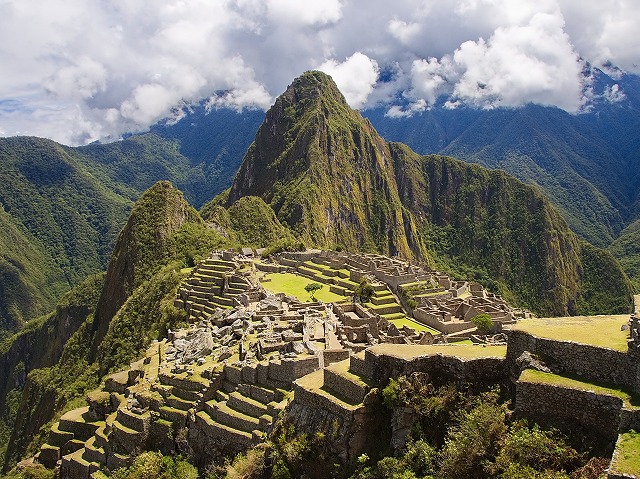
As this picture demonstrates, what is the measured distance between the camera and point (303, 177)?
18100 centimetres

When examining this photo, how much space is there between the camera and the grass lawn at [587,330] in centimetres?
1415

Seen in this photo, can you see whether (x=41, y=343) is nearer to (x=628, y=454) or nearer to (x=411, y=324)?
(x=411, y=324)

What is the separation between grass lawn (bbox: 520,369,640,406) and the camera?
41.6ft

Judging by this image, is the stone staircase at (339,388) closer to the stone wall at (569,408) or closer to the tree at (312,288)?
the stone wall at (569,408)

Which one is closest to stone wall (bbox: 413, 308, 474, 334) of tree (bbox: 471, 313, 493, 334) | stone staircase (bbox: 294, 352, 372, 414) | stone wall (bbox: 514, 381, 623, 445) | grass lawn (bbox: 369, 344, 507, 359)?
tree (bbox: 471, 313, 493, 334)

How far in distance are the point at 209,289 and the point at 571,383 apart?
4949 cm

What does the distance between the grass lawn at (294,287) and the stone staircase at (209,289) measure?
11.9ft

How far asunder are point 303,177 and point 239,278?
121689 mm

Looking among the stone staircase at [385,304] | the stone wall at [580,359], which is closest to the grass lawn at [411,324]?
the stone staircase at [385,304]

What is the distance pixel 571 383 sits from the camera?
44.4 feet

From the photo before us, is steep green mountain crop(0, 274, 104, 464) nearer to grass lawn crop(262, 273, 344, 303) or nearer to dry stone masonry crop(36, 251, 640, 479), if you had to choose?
grass lawn crop(262, 273, 344, 303)

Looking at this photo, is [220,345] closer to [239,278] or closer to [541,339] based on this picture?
[541,339]

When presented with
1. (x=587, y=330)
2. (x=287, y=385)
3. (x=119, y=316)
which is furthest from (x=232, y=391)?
(x=119, y=316)

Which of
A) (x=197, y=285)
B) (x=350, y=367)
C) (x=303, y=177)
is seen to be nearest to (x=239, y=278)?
(x=197, y=285)
